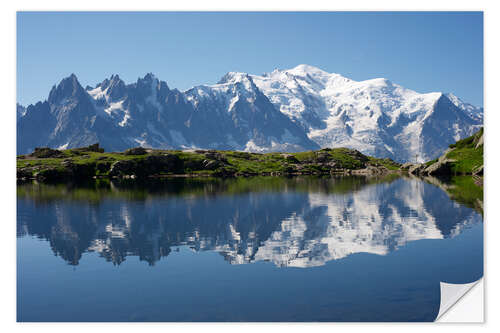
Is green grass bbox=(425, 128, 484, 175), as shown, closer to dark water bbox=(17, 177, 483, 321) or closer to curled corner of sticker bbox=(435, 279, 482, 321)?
dark water bbox=(17, 177, 483, 321)

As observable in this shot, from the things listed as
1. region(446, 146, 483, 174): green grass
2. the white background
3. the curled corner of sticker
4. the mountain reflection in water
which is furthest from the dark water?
region(446, 146, 483, 174): green grass

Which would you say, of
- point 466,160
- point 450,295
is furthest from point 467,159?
point 450,295

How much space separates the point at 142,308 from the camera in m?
26.9

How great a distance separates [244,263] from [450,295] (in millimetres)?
16427

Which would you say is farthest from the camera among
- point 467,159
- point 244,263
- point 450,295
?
point 467,159

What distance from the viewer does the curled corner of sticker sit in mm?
25469

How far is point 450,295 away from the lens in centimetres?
2670

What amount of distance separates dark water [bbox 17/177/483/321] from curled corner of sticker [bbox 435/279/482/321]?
26.1 inches
